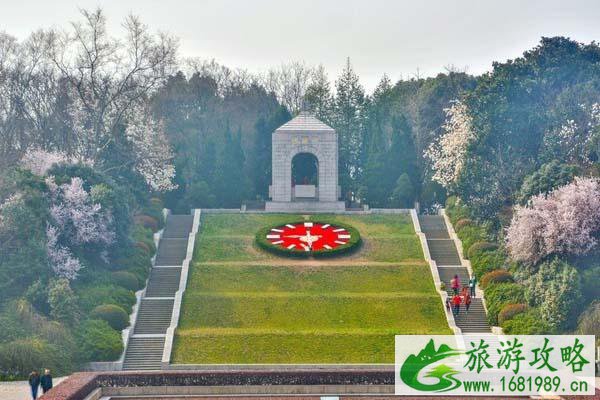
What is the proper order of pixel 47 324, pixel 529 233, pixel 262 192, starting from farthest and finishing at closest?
1. pixel 262 192
2. pixel 529 233
3. pixel 47 324

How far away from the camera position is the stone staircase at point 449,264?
156 feet

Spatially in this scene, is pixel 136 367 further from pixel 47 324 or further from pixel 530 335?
pixel 530 335

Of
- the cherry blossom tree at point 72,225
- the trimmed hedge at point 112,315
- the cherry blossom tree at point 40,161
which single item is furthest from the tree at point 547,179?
the cherry blossom tree at point 40,161

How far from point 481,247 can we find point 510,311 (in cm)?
837

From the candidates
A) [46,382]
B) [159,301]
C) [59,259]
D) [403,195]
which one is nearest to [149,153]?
[403,195]

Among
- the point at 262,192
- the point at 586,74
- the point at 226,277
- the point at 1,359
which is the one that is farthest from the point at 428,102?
the point at 1,359

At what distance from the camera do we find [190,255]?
181ft

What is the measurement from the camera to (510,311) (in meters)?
46.5

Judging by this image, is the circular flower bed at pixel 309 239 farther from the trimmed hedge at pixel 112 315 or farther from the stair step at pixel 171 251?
the trimmed hedge at pixel 112 315

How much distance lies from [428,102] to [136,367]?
46048mm

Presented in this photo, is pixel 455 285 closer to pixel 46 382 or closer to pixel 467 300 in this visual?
pixel 467 300

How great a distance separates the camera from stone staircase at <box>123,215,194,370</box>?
43.9 meters

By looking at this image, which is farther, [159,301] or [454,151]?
[454,151]

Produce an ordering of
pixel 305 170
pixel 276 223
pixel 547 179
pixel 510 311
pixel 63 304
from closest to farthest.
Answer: pixel 63 304 → pixel 510 311 → pixel 547 179 → pixel 276 223 → pixel 305 170
